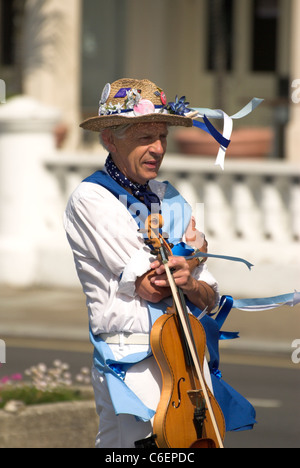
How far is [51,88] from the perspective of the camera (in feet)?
A: 63.5

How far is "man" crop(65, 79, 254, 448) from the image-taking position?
3.80 meters

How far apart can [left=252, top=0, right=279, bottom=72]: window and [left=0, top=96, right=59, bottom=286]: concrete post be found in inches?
450

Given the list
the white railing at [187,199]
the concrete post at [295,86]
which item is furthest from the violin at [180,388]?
the concrete post at [295,86]

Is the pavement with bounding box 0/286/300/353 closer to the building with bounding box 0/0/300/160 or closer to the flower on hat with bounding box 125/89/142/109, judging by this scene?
the flower on hat with bounding box 125/89/142/109

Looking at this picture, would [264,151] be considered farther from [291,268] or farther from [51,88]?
[291,268]

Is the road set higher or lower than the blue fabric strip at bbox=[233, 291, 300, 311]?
lower

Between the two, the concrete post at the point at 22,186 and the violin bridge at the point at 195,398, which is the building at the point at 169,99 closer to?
the concrete post at the point at 22,186

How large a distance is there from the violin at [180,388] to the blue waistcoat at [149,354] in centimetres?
10

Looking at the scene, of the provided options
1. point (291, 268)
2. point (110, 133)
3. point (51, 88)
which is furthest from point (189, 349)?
point (51, 88)

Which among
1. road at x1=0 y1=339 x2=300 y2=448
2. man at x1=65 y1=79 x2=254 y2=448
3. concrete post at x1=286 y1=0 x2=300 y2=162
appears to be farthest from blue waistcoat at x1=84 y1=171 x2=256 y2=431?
concrete post at x1=286 y1=0 x2=300 y2=162

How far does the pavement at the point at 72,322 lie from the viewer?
947cm
